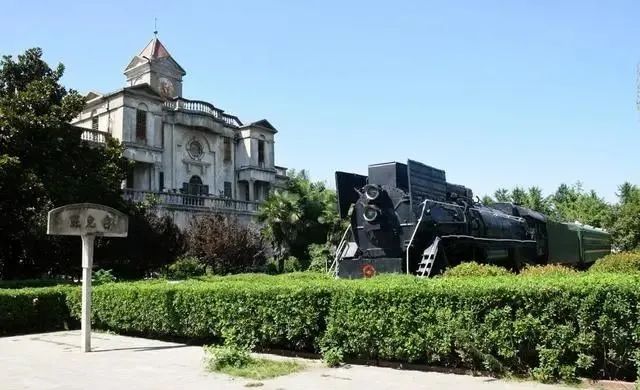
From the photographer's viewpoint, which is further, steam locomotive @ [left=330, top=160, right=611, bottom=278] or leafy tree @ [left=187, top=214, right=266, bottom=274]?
leafy tree @ [left=187, top=214, right=266, bottom=274]

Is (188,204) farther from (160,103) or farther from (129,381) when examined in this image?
(129,381)

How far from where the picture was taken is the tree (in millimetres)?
22355

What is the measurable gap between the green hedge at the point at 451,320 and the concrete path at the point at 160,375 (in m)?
0.37

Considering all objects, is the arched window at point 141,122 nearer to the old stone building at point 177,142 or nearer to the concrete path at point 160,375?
the old stone building at point 177,142

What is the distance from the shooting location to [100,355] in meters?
10.8

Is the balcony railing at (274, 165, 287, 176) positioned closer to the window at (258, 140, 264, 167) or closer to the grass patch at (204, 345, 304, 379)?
the window at (258, 140, 264, 167)

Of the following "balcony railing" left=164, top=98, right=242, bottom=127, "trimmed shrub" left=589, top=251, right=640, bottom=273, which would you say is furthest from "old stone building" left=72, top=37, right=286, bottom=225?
"trimmed shrub" left=589, top=251, right=640, bottom=273

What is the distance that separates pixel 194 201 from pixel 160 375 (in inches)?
1177

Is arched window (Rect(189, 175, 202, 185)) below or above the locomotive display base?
above

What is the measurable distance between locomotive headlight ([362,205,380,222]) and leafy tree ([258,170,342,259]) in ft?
68.7

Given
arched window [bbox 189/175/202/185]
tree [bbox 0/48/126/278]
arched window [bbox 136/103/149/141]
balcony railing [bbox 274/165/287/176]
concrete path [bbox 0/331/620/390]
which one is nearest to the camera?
concrete path [bbox 0/331/620/390]

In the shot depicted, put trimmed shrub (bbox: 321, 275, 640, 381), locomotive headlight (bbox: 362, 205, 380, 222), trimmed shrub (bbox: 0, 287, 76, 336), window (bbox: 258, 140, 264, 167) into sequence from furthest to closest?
window (bbox: 258, 140, 264, 167) < locomotive headlight (bbox: 362, 205, 380, 222) < trimmed shrub (bbox: 0, 287, 76, 336) < trimmed shrub (bbox: 321, 275, 640, 381)

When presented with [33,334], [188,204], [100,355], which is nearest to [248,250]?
[188,204]

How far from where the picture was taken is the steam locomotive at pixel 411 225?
14.4m
